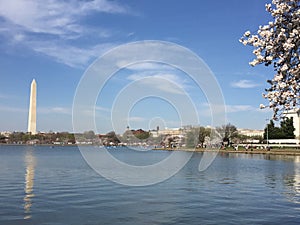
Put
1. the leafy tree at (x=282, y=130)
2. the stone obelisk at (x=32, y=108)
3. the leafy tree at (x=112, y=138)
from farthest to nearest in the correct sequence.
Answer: the leafy tree at (x=112, y=138) < the stone obelisk at (x=32, y=108) < the leafy tree at (x=282, y=130)

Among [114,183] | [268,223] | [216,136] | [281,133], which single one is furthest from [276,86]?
[216,136]


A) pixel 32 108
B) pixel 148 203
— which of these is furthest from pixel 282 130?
pixel 148 203

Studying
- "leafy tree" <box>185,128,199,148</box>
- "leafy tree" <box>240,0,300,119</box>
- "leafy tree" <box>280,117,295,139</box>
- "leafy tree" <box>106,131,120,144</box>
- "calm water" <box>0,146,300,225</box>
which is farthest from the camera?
"leafy tree" <box>106,131,120,144</box>

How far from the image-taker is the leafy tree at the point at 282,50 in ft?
37.4

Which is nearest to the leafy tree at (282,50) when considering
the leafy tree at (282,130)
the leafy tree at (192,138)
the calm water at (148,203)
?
the calm water at (148,203)

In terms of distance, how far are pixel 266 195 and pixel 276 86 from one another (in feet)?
54.4

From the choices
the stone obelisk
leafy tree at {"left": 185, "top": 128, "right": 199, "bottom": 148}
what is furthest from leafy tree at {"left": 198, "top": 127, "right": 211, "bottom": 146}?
the stone obelisk

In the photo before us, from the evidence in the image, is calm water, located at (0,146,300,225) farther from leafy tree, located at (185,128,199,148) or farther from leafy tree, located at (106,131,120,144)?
leafy tree, located at (106,131,120,144)

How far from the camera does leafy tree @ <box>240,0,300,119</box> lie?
11.4m

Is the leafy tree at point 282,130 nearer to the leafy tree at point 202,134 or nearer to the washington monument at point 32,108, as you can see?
the leafy tree at point 202,134

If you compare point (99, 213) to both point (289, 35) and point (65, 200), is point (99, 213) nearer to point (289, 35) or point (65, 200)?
point (65, 200)

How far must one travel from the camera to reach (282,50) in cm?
1201

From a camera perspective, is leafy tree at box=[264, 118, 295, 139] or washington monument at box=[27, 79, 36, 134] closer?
leafy tree at box=[264, 118, 295, 139]

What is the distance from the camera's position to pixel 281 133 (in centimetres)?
13525
